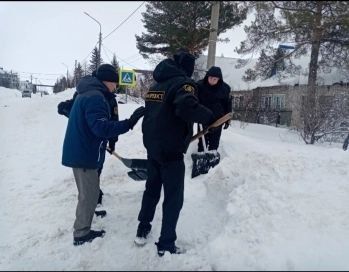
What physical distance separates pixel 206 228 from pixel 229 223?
0.32 metres

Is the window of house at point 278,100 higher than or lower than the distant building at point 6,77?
lower

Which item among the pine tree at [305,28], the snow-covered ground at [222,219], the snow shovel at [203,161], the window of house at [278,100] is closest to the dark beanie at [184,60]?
the pine tree at [305,28]

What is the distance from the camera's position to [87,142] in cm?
351

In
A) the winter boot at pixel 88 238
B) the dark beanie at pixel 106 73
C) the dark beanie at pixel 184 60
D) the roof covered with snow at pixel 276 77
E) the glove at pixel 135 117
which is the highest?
the roof covered with snow at pixel 276 77

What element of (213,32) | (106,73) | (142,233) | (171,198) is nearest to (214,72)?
(213,32)

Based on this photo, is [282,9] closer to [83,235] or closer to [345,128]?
[83,235]

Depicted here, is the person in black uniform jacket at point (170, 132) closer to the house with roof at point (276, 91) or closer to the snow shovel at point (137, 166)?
the snow shovel at point (137, 166)

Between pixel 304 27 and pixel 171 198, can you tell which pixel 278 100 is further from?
Answer: pixel 171 198

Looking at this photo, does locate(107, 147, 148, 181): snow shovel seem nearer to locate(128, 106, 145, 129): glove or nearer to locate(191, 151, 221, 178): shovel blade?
locate(191, 151, 221, 178): shovel blade

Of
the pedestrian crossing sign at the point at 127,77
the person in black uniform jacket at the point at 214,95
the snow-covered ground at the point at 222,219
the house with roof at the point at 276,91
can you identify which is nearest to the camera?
the snow-covered ground at the point at 222,219

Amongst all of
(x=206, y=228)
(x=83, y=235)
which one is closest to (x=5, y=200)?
(x=83, y=235)

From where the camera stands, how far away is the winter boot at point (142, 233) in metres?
3.40

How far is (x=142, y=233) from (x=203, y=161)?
1988mm

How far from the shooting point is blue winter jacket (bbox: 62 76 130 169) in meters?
3.36
